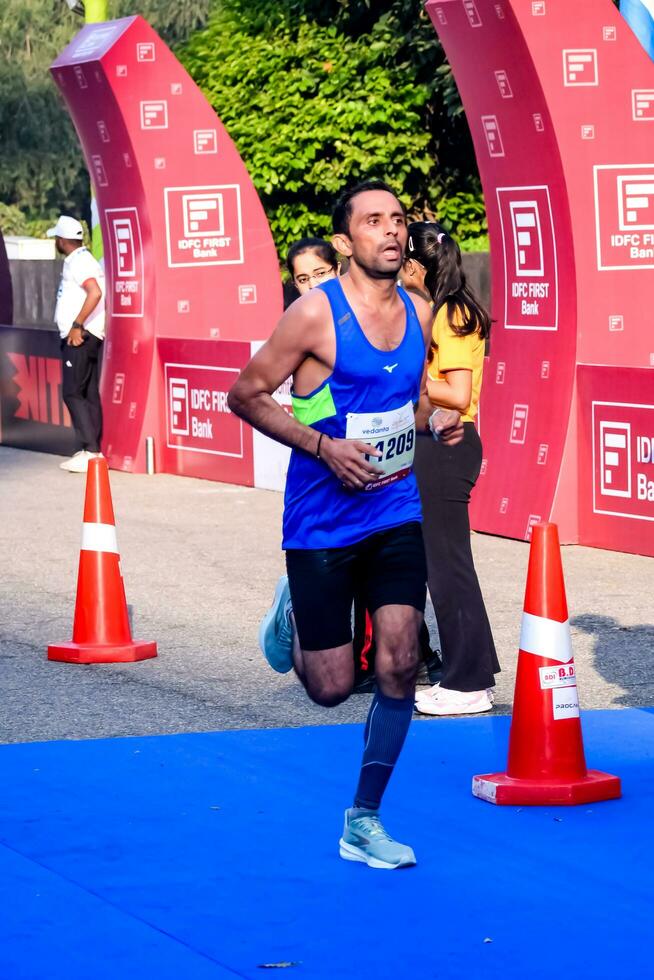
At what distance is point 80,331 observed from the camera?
15.0 meters

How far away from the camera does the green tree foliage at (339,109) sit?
20953 millimetres

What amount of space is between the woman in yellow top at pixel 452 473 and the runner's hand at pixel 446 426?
87 cm

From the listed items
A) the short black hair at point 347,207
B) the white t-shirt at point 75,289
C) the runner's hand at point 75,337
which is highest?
the short black hair at point 347,207

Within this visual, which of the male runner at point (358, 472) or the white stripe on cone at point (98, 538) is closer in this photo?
the male runner at point (358, 472)

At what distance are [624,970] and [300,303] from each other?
2057 mm

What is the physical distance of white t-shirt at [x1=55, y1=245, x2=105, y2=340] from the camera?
49.5ft

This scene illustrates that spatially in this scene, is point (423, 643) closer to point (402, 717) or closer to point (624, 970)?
point (402, 717)

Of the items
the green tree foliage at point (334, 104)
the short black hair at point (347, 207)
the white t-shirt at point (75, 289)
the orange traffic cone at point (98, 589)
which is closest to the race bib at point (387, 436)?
the short black hair at point (347, 207)

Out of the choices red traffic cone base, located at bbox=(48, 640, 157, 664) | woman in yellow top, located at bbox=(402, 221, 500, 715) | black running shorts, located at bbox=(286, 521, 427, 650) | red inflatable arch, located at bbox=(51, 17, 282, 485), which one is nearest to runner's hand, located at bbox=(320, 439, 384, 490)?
black running shorts, located at bbox=(286, 521, 427, 650)

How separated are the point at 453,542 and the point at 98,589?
1930 millimetres

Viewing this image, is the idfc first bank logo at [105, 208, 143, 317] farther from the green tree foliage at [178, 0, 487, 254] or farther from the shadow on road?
the shadow on road

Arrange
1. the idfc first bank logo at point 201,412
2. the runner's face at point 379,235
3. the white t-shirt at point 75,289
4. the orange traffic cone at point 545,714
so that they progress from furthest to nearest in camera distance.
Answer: the white t-shirt at point 75,289, the idfc first bank logo at point 201,412, the orange traffic cone at point 545,714, the runner's face at point 379,235

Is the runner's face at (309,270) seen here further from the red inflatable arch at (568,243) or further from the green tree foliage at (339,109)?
the green tree foliage at (339,109)

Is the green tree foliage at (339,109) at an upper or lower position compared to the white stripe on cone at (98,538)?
upper
